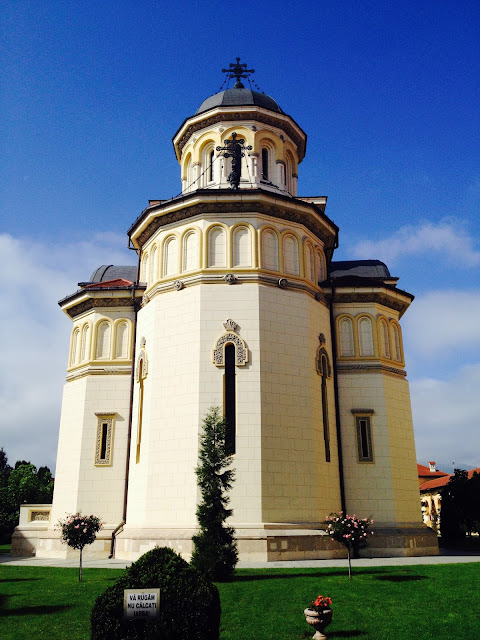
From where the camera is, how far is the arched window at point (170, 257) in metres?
19.0

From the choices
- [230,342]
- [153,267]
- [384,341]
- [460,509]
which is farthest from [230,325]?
[460,509]

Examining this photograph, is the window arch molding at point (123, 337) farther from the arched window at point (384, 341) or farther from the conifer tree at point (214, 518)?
the arched window at point (384, 341)

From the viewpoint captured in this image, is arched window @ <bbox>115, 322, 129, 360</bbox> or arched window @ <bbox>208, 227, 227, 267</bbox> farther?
arched window @ <bbox>115, 322, 129, 360</bbox>

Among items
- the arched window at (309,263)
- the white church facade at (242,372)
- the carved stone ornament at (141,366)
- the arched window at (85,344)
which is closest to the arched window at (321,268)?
the white church facade at (242,372)

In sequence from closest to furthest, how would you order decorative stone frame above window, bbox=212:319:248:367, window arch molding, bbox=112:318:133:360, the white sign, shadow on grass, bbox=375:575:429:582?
the white sign, shadow on grass, bbox=375:575:429:582, decorative stone frame above window, bbox=212:319:248:367, window arch molding, bbox=112:318:133:360

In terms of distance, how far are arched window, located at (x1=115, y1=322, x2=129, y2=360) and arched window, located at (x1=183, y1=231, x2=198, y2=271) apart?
14.6 ft

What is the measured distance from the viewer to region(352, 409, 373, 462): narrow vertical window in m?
19.5

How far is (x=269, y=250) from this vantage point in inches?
738

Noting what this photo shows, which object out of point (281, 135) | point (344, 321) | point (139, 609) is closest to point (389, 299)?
point (344, 321)

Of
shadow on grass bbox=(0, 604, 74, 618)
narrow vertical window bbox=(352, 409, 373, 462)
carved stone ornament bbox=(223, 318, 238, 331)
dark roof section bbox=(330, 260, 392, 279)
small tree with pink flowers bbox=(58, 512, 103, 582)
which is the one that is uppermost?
dark roof section bbox=(330, 260, 392, 279)

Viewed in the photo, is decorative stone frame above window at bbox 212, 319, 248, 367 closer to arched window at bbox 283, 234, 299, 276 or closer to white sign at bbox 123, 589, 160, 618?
arched window at bbox 283, 234, 299, 276

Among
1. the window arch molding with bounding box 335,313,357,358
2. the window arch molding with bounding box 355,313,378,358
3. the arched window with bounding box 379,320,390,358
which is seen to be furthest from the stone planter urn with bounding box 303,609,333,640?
the arched window with bounding box 379,320,390,358

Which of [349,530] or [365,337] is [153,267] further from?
[349,530]

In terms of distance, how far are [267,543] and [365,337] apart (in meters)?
9.17
